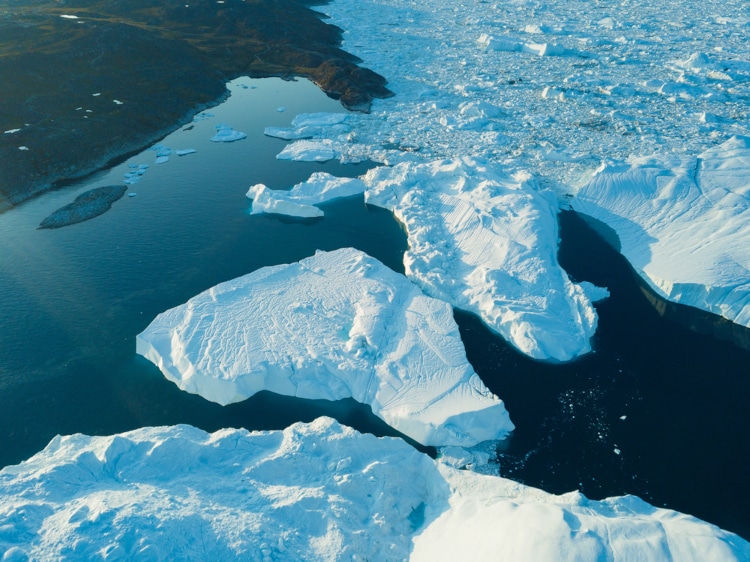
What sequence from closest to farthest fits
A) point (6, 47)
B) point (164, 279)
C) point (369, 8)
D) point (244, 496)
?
point (244, 496) → point (164, 279) → point (6, 47) → point (369, 8)

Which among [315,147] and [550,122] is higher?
[550,122]

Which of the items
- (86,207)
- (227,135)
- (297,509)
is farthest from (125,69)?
(297,509)

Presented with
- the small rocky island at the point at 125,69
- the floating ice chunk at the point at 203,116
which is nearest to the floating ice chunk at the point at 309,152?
the small rocky island at the point at 125,69

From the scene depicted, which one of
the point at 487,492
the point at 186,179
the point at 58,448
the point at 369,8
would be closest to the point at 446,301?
the point at 487,492

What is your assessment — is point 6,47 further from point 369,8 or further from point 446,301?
point 369,8

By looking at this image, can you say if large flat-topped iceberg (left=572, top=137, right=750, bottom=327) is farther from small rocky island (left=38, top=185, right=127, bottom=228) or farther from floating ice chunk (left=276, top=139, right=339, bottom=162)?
small rocky island (left=38, top=185, right=127, bottom=228)

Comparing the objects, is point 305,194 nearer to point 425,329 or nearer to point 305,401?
point 425,329
